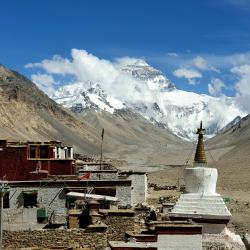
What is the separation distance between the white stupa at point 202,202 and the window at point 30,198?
9472 millimetres

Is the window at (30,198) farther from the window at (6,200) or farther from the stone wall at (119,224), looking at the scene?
the stone wall at (119,224)

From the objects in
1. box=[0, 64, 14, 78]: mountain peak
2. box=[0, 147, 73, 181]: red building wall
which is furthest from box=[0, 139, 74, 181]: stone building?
box=[0, 64, 14, 78]: mountain peak

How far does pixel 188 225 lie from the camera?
12.1 m

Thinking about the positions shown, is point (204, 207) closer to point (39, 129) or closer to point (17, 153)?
point (17, 153)

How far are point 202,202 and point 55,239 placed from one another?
4414mm

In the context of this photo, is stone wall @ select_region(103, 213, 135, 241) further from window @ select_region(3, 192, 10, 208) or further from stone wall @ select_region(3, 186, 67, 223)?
window @ select_region(3, 192, 10, 208)

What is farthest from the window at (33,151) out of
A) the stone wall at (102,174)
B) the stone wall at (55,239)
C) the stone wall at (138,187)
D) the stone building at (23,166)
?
the stone wall at (55,239)

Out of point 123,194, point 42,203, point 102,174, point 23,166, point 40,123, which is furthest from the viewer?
point 40,123

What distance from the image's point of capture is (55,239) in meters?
16.9

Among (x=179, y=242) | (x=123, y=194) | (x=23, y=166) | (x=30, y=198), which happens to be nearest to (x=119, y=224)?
(x=179, y=242)

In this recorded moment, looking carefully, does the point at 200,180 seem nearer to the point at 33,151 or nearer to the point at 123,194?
the point at 123,194

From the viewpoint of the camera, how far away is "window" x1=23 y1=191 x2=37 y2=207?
23344 millimetres

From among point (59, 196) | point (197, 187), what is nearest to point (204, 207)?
point (197, 187)

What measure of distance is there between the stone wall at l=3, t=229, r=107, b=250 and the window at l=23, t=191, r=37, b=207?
5.60 m
